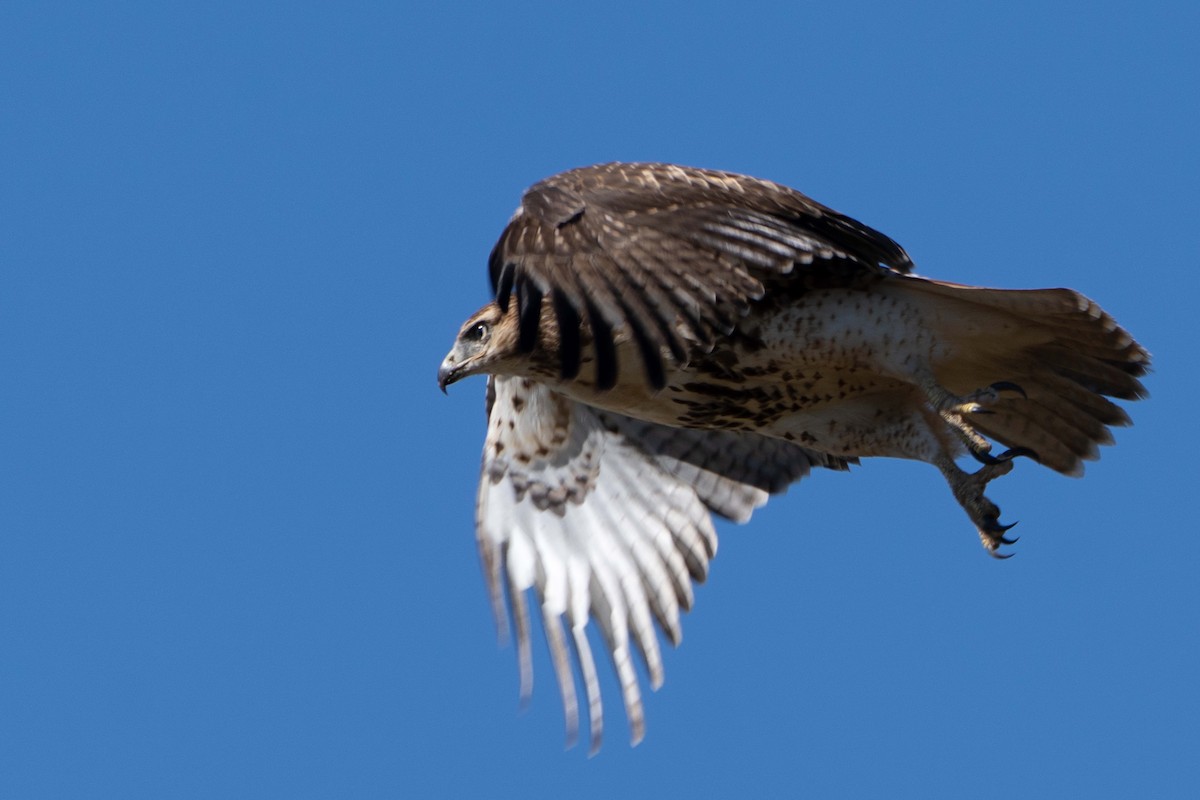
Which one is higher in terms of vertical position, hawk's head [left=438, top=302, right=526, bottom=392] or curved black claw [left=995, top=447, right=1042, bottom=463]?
hawk's head [left=438, top=302, right=526, bottom=392]

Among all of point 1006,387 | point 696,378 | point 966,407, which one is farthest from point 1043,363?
point 696,378

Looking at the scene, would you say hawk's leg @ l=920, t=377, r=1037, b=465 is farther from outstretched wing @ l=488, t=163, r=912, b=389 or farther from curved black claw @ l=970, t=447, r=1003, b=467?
outstretched wing @ l=488, t=163, r=912, b=389

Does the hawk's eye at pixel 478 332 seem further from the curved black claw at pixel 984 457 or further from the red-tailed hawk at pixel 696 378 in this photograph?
the curved black claw at pixel 984 457

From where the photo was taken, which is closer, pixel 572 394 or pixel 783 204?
pixel 783 204

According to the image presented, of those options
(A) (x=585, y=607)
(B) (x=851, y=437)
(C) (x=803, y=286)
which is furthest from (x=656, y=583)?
(C) (x=803, y=286)

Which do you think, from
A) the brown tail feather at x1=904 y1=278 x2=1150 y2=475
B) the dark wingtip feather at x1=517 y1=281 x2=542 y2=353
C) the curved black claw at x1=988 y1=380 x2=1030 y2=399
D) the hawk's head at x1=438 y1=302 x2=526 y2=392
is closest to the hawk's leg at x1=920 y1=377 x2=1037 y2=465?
the curved black claw at x1=988 y1=380 x2=1030 y2=399

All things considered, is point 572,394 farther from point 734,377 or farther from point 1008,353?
point 1008,353

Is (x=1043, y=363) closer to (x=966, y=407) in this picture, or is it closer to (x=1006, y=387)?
(x=1006, y=387)
